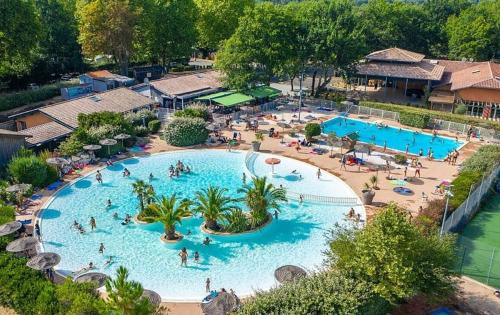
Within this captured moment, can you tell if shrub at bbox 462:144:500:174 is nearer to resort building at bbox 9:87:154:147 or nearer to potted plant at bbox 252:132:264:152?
potted plant at bbox 252:132:264:152

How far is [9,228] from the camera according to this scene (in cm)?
2559

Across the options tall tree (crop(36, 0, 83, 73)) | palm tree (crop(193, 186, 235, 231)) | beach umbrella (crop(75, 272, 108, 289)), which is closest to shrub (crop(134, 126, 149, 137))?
palm tree (crop(193, 186, 235, 231))

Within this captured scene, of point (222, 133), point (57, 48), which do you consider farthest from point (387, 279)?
point (57, 48)

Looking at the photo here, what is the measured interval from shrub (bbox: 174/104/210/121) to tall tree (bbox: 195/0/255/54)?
3152 centimetres

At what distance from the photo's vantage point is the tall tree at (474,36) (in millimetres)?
71938

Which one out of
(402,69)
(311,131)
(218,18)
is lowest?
(311,131)

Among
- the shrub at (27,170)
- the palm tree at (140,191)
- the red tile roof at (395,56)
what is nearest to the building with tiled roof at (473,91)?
the red tile roof at (395,56)

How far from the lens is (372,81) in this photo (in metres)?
71.6

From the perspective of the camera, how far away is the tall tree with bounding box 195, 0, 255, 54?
78562mm

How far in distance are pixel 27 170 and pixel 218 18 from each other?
2089 inches

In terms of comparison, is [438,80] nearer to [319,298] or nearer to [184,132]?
[184,132]

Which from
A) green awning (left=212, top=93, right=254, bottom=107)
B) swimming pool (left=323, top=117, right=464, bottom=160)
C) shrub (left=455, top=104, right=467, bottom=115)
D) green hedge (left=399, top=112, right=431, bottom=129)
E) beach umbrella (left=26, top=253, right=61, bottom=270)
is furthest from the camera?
shrub (left=455, top=104, right=467, bottom=115)

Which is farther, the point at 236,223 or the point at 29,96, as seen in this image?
the point at 29,96

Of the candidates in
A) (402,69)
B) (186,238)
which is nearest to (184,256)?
(186,238)
